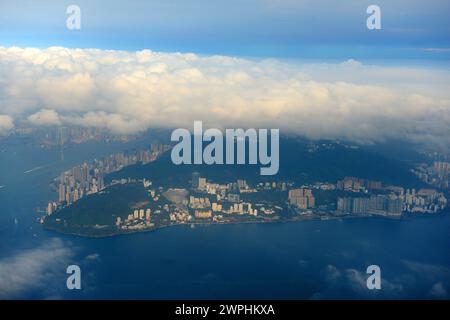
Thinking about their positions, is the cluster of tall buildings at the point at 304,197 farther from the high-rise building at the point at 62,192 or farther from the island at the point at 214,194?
the high-rise building at the point at 62,192

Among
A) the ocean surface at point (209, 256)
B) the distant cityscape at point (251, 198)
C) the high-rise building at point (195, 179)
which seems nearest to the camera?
the ocean surface at point (209, 256)

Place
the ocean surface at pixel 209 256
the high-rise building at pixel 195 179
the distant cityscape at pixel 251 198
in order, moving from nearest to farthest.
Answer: the ocean surface at pixel 209 256 → the high-rise building at pixel 195 179 → the distant cityscape at pixel 251 198

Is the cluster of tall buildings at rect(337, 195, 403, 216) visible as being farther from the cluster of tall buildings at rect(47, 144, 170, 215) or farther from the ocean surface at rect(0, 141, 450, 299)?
the cluster of tall buildings at rect(47, 144, 170, 215)

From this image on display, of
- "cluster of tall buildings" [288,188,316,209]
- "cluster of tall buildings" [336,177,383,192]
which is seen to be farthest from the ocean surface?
"cluster of tall buildings" [336,177,383,192]

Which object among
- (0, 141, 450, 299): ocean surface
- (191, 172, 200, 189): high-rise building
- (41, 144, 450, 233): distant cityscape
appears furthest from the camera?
(41, 144, 450, 233): distant cityscape

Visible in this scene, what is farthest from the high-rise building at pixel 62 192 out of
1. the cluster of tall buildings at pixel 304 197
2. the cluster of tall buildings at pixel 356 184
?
the cluster of tall buildings at pixel 356 184

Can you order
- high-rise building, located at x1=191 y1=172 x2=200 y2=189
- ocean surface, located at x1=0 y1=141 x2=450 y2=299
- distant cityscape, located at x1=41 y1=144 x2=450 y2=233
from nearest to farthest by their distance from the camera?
ocean surface, located at x1=0 y1=141 x2=450 y2=299
high-rise building, located at x1=191 y1=172 x2=200 y2=189
distant cityscape, located at x1=41 y1=144 x2=450 y2=233

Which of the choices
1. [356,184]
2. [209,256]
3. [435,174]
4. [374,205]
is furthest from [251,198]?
[435,174]

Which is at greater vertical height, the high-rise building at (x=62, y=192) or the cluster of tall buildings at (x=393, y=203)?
the high-rise building at (x=62, y=192)

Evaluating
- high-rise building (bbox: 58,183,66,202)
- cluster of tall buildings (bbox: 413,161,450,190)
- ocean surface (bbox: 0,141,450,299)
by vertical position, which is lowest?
ocean surface (bbox: 0,141,450,299)
